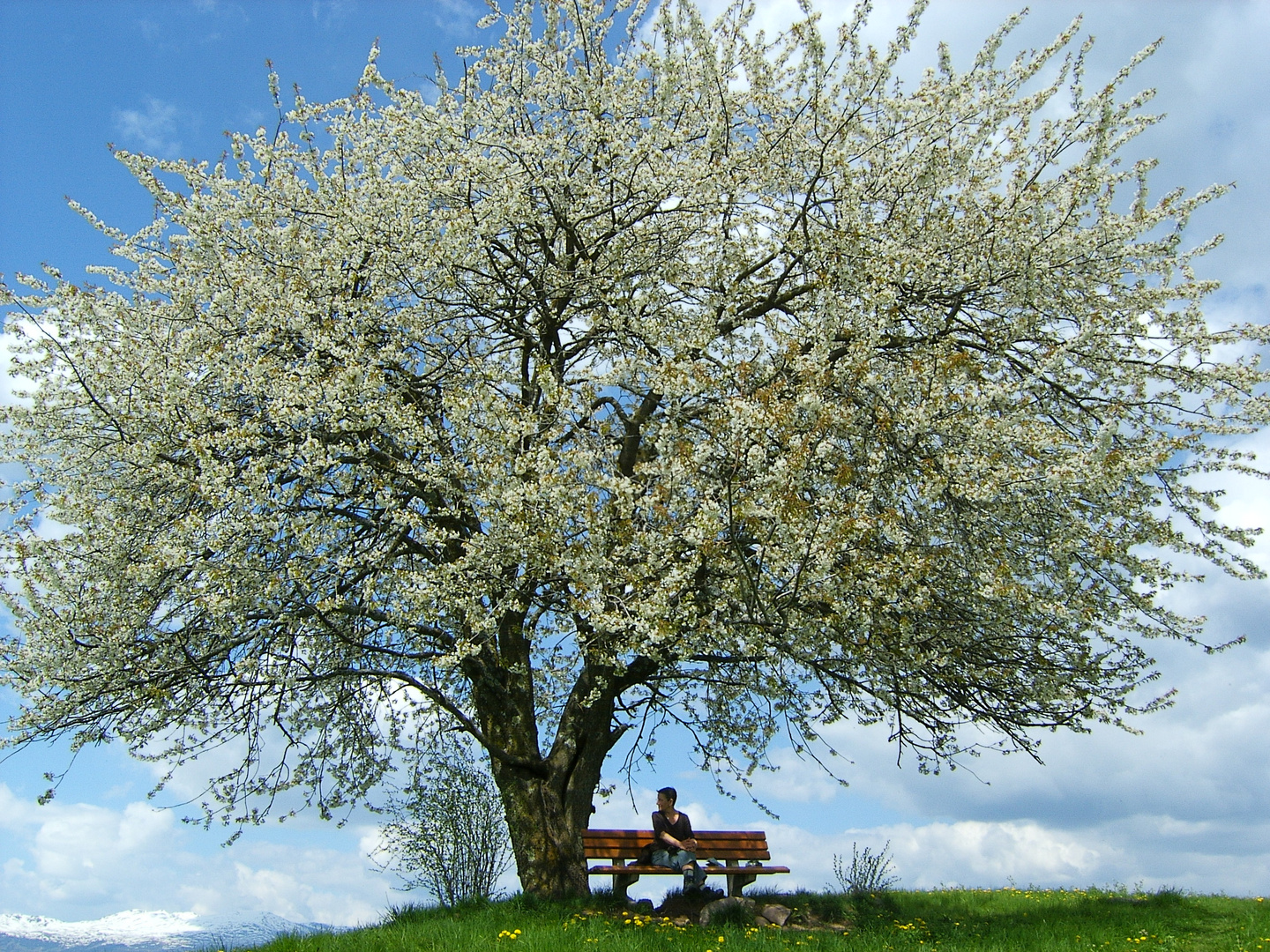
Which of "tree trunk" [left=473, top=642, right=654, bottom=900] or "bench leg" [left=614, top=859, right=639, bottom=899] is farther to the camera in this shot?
"tree trunk" [left=473, top=642, right=654, bottom=900]

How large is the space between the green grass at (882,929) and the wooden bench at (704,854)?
1.44ft

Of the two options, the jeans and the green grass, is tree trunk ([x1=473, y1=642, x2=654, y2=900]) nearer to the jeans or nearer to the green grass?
the green grass

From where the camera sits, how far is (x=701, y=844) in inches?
436

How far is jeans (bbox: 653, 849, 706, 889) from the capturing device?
10312 millimetres

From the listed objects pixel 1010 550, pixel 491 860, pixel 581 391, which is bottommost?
pixel 491 860

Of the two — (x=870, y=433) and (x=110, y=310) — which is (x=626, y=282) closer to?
(x=870, y=433)

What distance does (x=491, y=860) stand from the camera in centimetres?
1183

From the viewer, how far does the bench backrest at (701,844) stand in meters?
10.9

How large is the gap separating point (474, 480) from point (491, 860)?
17.1 feet

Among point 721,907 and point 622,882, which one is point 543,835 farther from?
point 721,907

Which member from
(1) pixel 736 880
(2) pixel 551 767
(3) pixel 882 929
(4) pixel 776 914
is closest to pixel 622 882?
(1) pixel 736 880

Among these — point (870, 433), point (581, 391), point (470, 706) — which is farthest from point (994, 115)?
point (470, 706)

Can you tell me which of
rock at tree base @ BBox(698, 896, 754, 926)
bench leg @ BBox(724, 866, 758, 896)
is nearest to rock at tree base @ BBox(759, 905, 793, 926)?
rock at tree base @ BBox(698, 896, 754, 926)

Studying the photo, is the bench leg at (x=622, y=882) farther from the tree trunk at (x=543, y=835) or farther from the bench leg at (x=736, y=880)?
the bench leg at (x=736, y=880)
